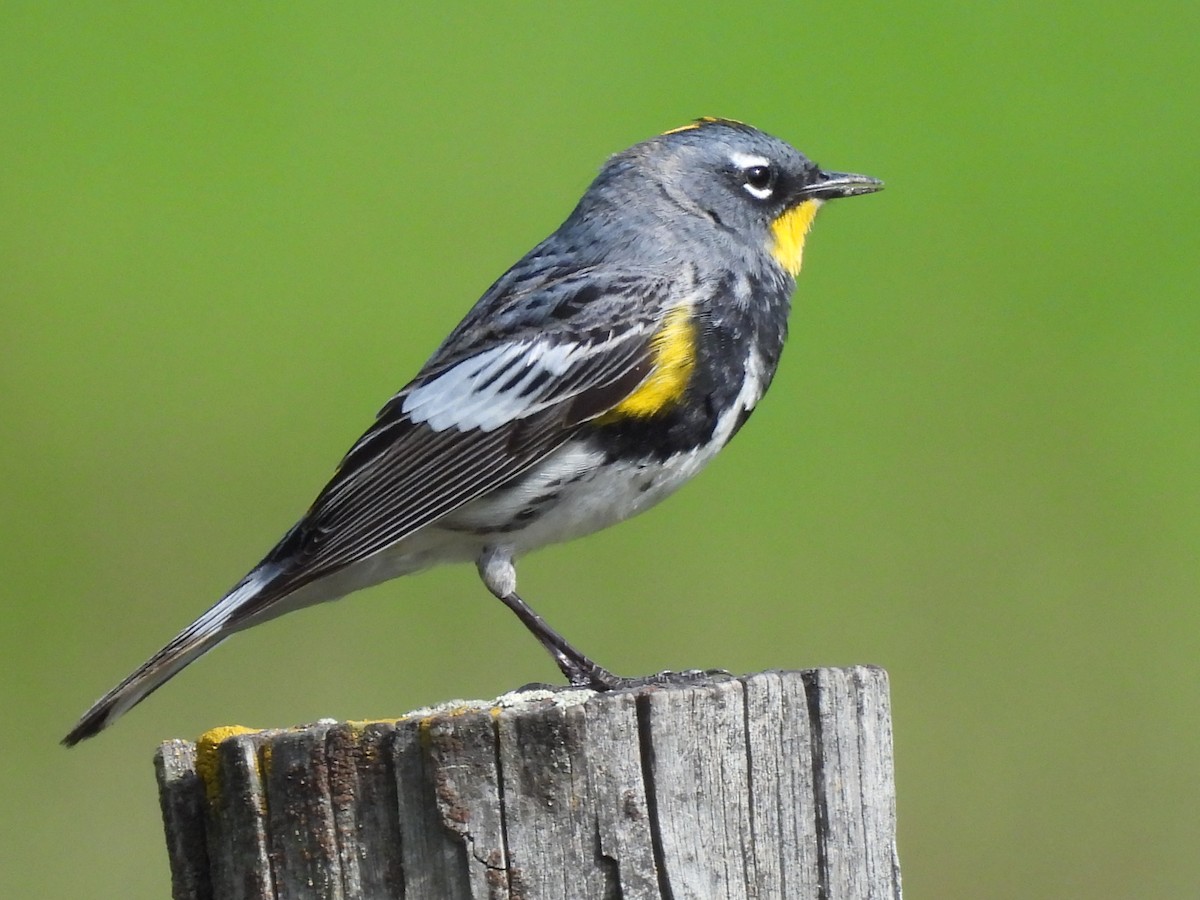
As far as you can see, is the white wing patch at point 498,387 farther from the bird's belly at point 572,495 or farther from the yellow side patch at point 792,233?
the yellow side patch at point 792,233

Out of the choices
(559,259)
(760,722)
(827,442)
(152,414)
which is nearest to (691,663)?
(827,442)

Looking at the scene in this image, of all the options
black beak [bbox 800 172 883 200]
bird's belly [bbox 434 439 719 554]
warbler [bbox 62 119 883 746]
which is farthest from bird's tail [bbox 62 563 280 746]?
black beak [bbox 800 172 883 200]

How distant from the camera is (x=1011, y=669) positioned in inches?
313

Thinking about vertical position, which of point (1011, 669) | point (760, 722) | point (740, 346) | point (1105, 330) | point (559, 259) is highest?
point (1105, 330)

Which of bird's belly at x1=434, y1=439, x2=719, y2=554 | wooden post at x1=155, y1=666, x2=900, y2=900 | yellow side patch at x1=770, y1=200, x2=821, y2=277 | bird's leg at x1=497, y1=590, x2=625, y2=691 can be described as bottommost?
wooden post at x1=155, y1=666, x2=900, y2=900

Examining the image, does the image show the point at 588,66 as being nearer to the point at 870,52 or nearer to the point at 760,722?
the point at 870,52

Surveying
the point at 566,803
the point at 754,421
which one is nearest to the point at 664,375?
the point at 566,803

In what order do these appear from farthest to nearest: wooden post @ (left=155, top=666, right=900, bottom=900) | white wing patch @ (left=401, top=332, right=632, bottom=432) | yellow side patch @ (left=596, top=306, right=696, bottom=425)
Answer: white wing patch @ (left=401, top=332, right=632, bottom=432) < yellow side patch @ (left=596, top=306, right=696, bottom=425) < wooden post @ (left=155, top=666, right=900, bottom=900)

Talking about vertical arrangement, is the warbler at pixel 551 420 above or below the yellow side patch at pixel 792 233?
below

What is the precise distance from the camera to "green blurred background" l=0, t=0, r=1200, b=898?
7.53 m

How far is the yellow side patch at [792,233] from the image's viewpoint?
17.9 ft

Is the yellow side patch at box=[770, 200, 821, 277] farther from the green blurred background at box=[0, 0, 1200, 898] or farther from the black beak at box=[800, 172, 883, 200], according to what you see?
the green blurred background at box=[0, 0, 1200, 898]

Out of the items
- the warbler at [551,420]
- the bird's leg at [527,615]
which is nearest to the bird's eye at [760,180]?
the warbler at [551,420]

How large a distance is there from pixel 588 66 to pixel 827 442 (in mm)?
3324
